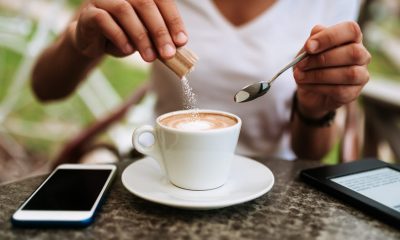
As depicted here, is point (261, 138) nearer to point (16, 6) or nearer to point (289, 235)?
point (289, 235)

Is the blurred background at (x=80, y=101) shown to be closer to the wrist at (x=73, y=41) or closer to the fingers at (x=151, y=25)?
the wrist at (x=73, y=41)

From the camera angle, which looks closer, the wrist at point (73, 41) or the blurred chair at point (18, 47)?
the wrist at point (73, 41)

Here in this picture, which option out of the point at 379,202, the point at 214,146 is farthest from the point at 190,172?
the point at 379,202

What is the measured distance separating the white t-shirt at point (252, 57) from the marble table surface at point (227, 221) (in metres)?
0.56

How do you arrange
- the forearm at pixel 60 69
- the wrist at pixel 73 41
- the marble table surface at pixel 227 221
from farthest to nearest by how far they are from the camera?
the forearm at pixel 60 69, the wrist at pixel 73 41, the marble table surface at pixel 227 221

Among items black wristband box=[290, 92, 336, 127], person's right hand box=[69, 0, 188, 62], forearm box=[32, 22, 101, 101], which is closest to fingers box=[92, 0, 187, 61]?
person's right hand box=[69, 0, 188, 62]

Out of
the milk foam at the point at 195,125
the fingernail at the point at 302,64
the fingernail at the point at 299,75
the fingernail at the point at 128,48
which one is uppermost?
the fingernail at the point at 128,48

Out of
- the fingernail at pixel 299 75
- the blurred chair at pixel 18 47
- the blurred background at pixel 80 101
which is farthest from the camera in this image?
the blurred chair at pixel 18 47

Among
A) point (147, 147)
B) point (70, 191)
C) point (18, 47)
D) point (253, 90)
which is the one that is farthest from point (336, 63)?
point (18, 47)

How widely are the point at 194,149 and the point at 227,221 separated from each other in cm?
12

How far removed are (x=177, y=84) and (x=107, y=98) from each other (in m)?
1.73

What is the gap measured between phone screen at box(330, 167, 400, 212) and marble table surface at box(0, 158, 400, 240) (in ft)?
0.14

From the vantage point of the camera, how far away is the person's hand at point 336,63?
2.39ft

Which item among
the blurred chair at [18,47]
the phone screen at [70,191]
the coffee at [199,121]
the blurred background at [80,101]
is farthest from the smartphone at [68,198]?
the blurred chair at [18,47]
